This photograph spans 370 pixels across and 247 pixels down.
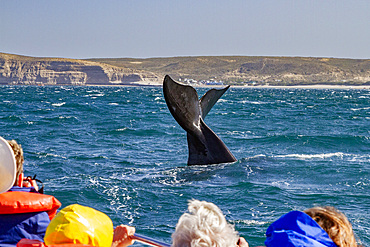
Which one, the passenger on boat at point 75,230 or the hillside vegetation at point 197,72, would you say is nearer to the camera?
the passenger on boat at point 75,230

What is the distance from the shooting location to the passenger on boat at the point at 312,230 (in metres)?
2.41

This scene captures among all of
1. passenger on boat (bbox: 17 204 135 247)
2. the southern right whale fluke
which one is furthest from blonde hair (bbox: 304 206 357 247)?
the southern right whale fluke

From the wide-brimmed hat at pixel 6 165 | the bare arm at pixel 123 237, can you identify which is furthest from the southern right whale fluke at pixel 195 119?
the wide-brimmed hat at pixel 6 165

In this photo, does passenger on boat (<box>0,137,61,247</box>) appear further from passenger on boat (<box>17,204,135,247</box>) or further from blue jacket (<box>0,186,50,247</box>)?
passenger on boat (<box>17,204,135,247</box>)

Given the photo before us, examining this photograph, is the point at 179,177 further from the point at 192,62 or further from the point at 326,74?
the point at 192,62

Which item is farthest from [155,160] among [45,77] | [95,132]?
[45,77]

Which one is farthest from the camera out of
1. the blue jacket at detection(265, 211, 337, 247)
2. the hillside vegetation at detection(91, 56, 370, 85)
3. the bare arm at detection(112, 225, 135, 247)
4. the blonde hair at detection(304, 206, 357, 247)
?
the hillside vegetation at detection(91, 56, 370, 85)

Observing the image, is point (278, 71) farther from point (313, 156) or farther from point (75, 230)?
point (75, 230)

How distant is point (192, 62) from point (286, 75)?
4122 centimetres

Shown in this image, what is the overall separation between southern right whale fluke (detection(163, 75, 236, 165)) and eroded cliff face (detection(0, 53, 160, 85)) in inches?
5850

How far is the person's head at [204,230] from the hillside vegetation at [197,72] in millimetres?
156212

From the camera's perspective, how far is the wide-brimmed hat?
3.05m

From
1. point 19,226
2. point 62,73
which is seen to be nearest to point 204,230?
point 19,226

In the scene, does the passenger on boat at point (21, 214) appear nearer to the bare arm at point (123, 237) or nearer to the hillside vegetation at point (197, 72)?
the bare arm at point (123, 237)
